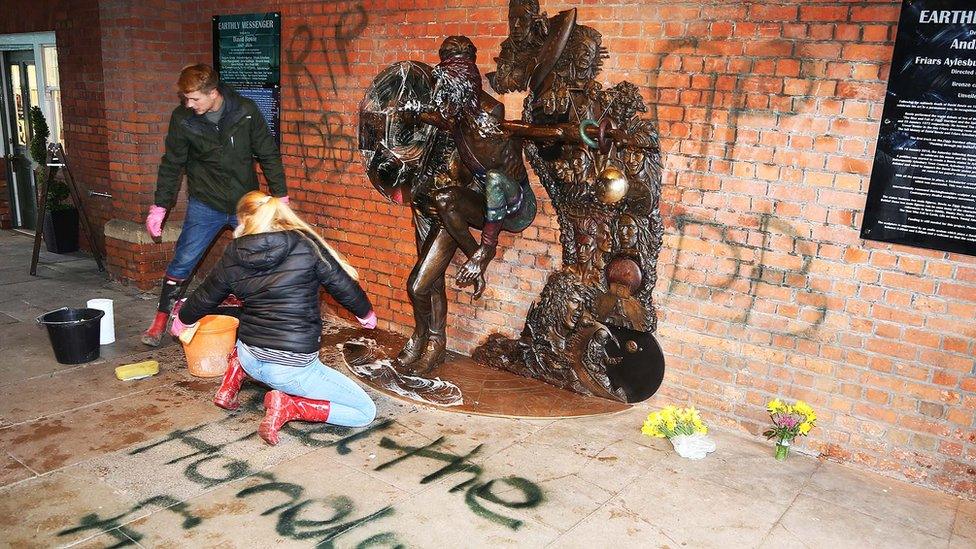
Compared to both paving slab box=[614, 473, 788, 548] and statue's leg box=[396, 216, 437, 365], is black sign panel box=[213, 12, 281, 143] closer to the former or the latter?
statue's leg box=[396, 216, 437, 365]

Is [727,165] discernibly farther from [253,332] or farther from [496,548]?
[253,332]

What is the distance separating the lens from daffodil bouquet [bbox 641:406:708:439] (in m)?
4.54

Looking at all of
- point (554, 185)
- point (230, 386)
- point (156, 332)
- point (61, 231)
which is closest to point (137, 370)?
point (156, 332)

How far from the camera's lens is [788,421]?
4391 mm

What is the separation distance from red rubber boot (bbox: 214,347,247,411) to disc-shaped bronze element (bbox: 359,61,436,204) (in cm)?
200

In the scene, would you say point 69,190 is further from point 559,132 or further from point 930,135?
point 930,135

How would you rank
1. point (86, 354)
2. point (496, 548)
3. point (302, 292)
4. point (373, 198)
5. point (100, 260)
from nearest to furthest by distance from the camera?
point (496, 548)
point (302, 292)
point (86, 354)
point (373, 198)
point (100, 260)

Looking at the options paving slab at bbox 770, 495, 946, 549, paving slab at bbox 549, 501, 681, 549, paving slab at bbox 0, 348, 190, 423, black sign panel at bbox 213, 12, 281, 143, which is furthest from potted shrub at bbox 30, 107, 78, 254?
paving slab at bbox 770, 495, 946, 549

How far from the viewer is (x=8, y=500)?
149 inches

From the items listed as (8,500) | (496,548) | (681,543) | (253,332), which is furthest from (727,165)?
(8,500)

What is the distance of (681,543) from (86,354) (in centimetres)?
452

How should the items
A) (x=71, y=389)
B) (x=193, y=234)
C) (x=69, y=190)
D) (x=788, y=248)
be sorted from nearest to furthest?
(x=788, y=248) < (x=71, y=389) < (x=193, y=234) < (x=69, y=190)

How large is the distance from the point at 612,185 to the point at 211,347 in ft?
10.1

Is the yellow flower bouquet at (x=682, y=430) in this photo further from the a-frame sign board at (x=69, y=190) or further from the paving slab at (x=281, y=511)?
the a-frame sign board at (x=69, y=190)
